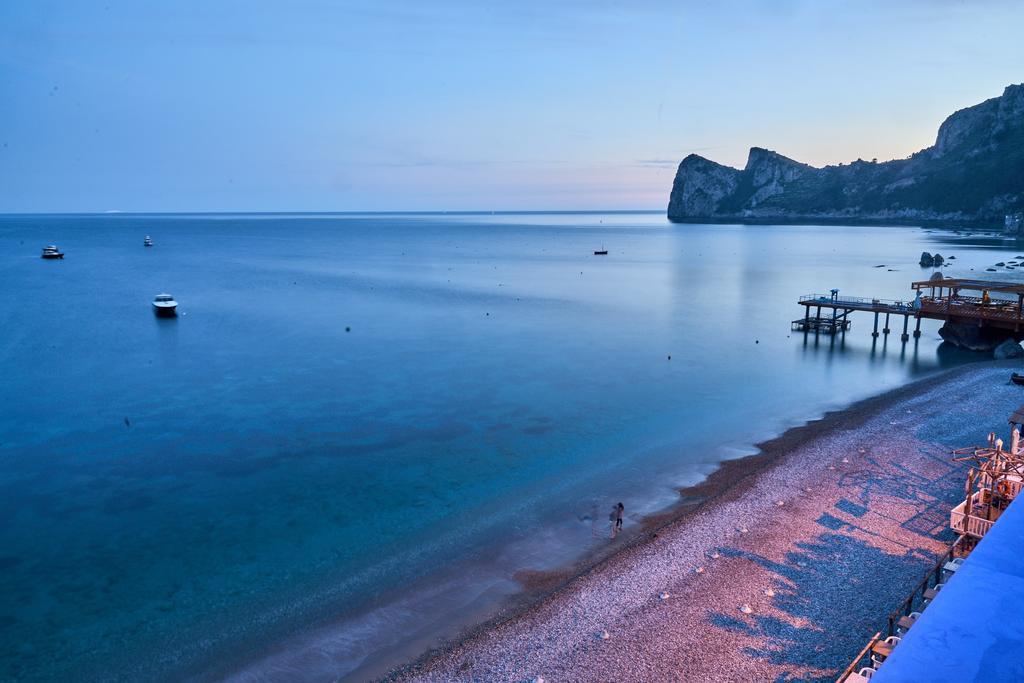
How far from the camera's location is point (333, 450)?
3341 centimetres

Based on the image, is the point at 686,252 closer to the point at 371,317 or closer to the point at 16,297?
the point at 371,317

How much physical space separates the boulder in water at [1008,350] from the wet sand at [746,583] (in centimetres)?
2533

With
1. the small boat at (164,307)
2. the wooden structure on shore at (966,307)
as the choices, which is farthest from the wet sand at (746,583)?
the small boat at (164,307)

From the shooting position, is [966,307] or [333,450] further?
[966,307]

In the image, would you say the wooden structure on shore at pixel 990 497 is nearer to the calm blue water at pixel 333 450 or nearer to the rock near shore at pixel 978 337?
the calm blue water at pixel 333 450

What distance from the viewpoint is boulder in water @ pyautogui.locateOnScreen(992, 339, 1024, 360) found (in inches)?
1945

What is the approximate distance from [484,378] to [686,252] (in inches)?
5481

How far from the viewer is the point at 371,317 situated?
73438mm

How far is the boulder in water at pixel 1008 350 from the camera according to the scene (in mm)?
49406

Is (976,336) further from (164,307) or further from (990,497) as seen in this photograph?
(164,307)

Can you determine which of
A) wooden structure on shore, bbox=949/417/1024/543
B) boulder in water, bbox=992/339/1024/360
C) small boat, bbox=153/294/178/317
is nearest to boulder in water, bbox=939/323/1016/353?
boulder in water, bbox=992/339/1024/360

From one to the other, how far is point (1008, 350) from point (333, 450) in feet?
168

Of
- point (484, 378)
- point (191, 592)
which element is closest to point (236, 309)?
point (484, 378)

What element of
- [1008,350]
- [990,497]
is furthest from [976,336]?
[990,497]
